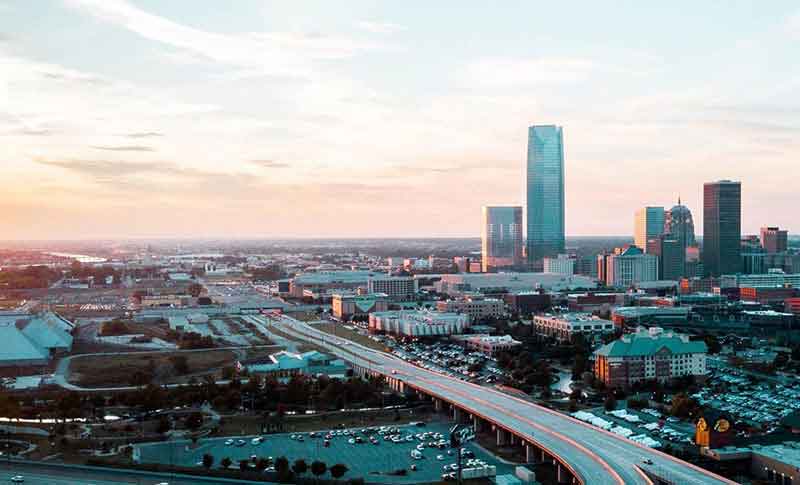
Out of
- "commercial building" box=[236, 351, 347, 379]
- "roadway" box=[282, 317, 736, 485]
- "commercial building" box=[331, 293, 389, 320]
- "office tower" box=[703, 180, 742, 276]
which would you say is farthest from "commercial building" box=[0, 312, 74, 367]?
"office tower" box=[703, 180, 742, 276]

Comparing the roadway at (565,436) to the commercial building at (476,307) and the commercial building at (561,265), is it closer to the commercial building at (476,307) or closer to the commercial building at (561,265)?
the commercial building at (476,307)

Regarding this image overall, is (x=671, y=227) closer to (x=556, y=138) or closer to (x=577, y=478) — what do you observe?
(x=556, y=138)

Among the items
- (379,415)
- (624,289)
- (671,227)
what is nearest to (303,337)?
(379,415)

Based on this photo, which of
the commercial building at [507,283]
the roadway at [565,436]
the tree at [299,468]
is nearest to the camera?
the roadway at [565,436]

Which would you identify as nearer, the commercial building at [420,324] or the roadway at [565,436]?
the roadway at [565,436]

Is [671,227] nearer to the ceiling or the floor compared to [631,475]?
nearer to the ceiling

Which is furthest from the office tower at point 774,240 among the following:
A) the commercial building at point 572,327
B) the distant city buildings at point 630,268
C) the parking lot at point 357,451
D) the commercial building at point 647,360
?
the parking lot at point 357,451

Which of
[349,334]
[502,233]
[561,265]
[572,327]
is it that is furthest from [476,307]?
[502,233]

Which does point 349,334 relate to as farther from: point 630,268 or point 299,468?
point 630,268
